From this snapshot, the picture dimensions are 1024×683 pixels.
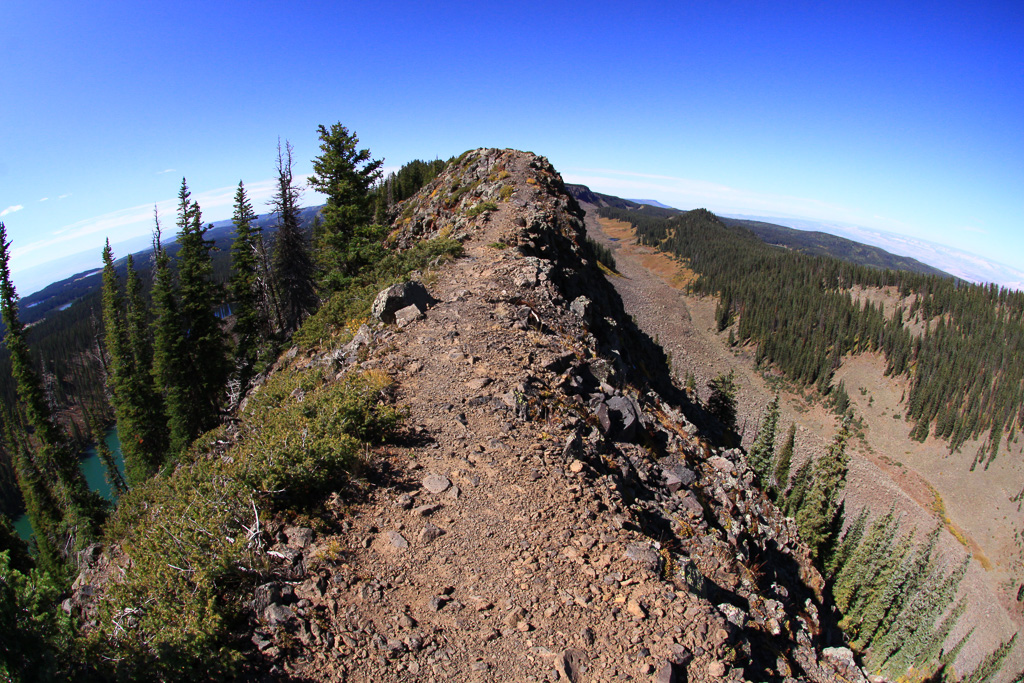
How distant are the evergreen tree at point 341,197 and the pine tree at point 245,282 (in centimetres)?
1115

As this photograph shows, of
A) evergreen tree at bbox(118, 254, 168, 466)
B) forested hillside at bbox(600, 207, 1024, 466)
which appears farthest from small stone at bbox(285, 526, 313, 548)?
forested hillside at bbox(600, 207, 1024, 466)

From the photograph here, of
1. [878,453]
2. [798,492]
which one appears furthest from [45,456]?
[878,453]

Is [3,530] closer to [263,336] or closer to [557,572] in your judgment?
[263,336]

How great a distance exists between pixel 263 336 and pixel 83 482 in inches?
553

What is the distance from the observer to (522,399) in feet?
34.1

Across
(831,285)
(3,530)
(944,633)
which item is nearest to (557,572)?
(944,633)

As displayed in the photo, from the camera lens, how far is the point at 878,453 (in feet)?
198

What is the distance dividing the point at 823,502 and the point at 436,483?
2646 cm

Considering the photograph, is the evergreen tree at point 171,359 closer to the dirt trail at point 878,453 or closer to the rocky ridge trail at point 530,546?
the rocky ridge trail at point 530,546

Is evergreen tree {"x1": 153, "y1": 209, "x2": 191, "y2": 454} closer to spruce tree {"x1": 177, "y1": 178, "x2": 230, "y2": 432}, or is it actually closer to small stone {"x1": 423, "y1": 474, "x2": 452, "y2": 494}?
spruce tree {"x1": 177, "y1": 178, "x2": 230, "y2": 432}

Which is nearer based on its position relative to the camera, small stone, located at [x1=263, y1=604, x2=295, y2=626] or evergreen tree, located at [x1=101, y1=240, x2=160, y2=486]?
small stone, located at [x1=263, y1=604, x2=295, y2=626]

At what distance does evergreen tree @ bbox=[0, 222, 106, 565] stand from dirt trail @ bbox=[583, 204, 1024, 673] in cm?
6043

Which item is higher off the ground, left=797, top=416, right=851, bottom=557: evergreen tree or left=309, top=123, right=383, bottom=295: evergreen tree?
left=309, top=123, right=383, bottom=295: evergreen tree

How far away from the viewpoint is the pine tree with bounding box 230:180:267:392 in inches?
1313
